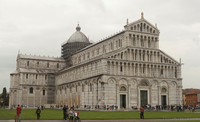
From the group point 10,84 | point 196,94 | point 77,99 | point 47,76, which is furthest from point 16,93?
point 196,94

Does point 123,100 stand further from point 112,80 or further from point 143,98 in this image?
point 143,98

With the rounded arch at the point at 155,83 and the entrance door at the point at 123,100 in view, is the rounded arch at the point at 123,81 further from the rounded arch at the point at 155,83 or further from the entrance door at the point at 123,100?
the rounded arch at the point at 155,83

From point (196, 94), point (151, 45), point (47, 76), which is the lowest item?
point (196, 94)

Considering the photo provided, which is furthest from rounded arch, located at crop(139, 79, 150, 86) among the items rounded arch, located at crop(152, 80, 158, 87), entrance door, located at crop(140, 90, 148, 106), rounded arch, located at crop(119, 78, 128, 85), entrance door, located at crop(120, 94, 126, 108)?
entrance door, located at crop(120, 94, 126, 108)

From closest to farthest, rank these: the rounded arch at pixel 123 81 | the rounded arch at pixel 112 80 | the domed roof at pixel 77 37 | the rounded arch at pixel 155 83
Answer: the rounded arch at pixel 112 80 → the rounded arch at pixel 123 81 → the rounded arch at pixel 155 83 → the domed roof at pixel 77 37

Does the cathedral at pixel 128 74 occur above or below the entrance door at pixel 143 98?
above

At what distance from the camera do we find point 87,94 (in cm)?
6612

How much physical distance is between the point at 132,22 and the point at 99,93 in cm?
1820

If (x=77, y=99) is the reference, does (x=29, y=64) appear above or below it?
above

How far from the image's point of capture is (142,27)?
65812 mm

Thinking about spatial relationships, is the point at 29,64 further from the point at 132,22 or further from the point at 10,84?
the point at 132,22

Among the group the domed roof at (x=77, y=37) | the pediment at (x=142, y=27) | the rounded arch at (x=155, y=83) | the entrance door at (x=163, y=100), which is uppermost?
the domed roof at (x=77, y=37)

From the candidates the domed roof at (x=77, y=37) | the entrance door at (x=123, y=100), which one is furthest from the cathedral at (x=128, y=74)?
the domed roof at (x=77, y=37)

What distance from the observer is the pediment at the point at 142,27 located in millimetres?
64188
